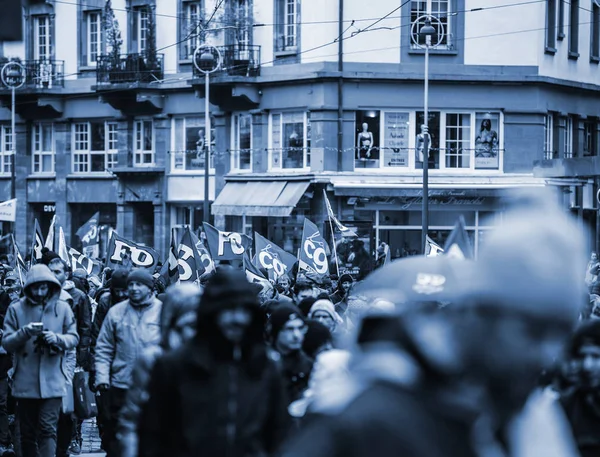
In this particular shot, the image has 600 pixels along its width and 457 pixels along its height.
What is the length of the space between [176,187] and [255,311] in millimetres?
33493

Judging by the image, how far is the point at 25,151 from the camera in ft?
141

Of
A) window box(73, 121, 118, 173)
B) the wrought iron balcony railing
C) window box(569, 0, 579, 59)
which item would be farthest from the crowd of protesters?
window box(73, 121, 118, 173)

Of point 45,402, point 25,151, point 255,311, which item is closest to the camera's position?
point 255,311

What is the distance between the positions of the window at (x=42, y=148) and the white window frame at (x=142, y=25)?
515 cm

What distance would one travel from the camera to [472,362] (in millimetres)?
2330

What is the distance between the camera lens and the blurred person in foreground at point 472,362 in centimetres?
228

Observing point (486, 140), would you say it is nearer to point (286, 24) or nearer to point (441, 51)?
point (441, 51)

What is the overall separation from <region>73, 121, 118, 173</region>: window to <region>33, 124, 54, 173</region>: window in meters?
1.26

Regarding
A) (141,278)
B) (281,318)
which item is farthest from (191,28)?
(281,318)

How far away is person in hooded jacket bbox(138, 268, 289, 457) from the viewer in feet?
15.5

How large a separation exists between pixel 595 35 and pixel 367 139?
920 centimetres

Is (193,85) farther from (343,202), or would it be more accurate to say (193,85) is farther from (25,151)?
(25,151)

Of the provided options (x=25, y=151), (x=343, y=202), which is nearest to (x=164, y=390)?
(x=343, y=202)

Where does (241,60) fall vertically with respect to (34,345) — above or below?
above
